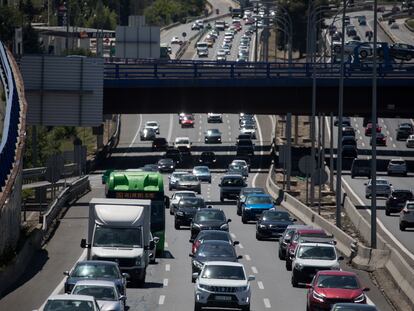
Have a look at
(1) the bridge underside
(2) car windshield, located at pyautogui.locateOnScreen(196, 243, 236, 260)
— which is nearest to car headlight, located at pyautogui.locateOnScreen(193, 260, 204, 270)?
(2) car windshield, located at pyautogui.locateOnScreen(196, 243, 236, 260)

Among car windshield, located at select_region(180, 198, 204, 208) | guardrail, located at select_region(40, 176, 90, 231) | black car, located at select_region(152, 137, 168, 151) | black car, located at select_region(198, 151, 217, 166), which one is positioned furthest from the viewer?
black car, located at select_region(152, 137, 168, 151)

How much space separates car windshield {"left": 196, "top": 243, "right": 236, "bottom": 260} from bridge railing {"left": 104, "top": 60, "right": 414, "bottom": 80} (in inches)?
1721

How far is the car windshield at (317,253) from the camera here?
40219mm

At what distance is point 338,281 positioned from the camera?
34.0 meters

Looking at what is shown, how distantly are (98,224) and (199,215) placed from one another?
1260 cm

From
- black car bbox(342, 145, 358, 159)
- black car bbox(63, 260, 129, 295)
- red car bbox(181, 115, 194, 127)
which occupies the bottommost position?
black car bbox(342, 145, 358, 159)

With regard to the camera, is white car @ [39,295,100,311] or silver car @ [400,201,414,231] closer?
white car @ [39,295,100,311]

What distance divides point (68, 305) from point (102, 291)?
3.37 metres

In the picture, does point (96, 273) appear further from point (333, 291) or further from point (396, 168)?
point (396, 168)

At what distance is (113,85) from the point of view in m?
84.9

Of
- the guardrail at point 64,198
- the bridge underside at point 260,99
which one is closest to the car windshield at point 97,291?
the guardrail at point 64,198

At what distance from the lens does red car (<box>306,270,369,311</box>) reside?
3309cm

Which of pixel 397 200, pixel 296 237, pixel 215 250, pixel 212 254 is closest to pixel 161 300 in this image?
pixel 212 254

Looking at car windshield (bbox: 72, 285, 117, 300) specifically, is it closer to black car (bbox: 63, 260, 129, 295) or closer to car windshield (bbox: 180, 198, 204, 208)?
black car (bbox: 63, 260, 129, 295)
